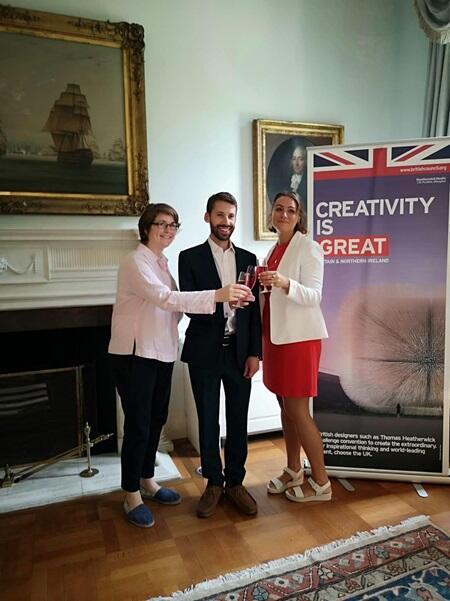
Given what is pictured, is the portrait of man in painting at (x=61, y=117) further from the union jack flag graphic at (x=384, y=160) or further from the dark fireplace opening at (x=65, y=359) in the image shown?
the union jack flag graphic at (x=384, y=160)

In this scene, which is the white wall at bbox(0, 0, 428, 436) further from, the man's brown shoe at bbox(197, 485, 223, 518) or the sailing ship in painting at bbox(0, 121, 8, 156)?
the man's brown shoe at bbox(197, 485, 223, 518)

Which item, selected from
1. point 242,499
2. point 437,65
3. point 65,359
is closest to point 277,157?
point 437,65

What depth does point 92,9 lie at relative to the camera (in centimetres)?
279

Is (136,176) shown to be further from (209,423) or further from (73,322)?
(209,423)

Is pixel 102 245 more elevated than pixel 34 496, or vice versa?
pixel 102 245

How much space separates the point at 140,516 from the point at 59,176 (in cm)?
199

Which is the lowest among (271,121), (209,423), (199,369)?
(209,423)

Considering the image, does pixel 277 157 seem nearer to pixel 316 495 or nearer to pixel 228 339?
pixel 228 339

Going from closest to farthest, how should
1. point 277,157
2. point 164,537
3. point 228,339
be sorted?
point 164,537, point 228,339, point 277,157

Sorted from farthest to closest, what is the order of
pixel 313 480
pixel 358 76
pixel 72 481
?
pixel 358 76 → pixel 72 481 → pixel 313 480

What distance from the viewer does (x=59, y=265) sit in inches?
105

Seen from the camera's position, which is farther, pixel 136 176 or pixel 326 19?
pixel 326 19

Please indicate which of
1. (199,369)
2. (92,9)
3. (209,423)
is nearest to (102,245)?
(199,369)

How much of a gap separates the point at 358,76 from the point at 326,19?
48 cm
